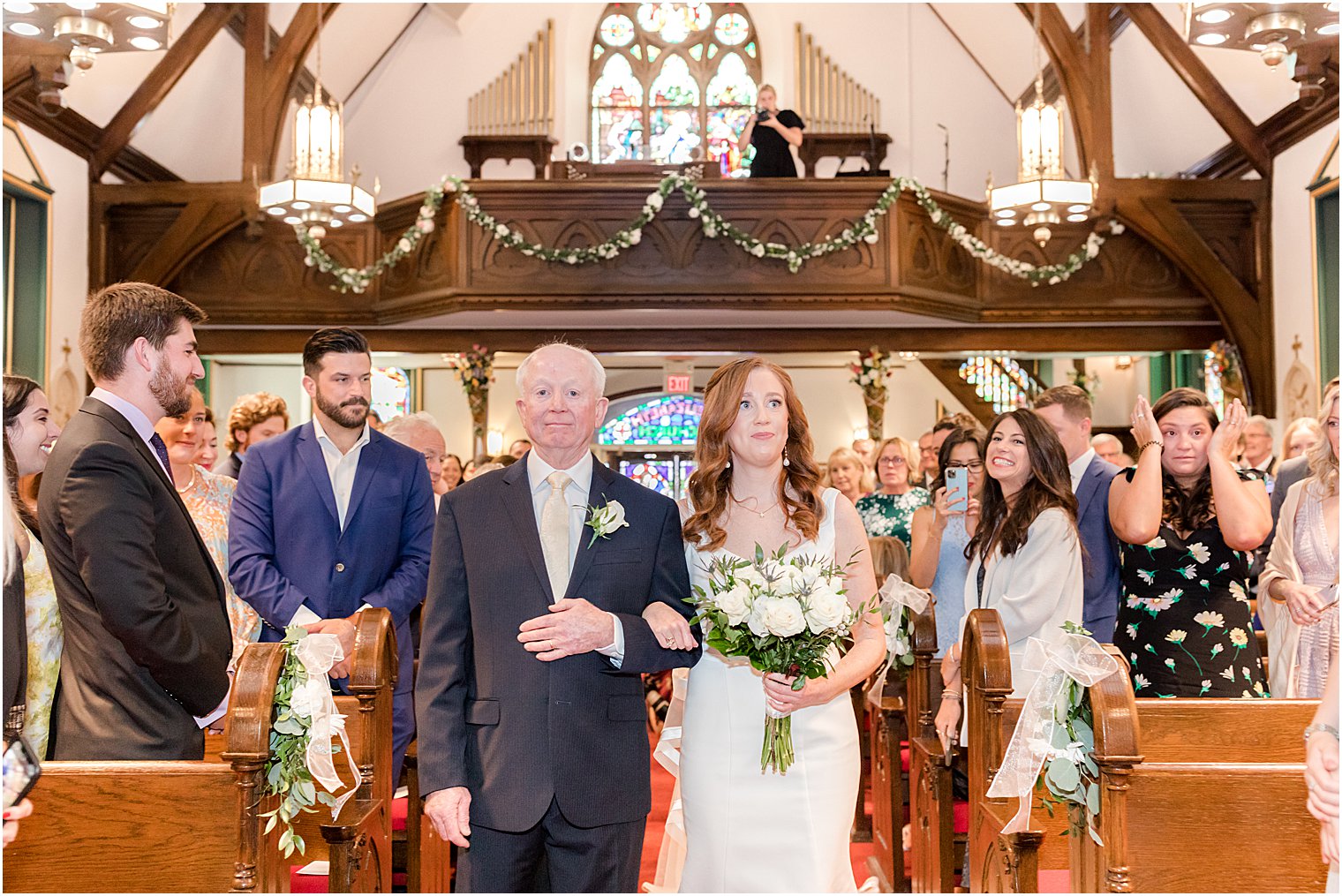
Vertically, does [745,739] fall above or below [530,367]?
below

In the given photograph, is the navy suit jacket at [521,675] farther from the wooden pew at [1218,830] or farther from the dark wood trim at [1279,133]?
the dark wood trim at [1279,133]

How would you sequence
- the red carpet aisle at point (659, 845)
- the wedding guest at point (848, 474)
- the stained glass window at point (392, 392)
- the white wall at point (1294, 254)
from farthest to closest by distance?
the stained glass window at point (392, 392)
the white wall at point (1294, 254)
the wedding guest at point (848, 474)
the red carpet aisle at point (659, 845)

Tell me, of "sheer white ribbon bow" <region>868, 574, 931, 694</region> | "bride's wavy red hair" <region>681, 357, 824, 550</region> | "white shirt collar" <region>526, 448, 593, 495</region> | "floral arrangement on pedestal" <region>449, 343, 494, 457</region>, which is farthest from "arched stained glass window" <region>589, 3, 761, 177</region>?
"white shirt collar" <region>526, 448, 593, 495</region>

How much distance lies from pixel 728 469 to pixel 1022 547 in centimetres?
117

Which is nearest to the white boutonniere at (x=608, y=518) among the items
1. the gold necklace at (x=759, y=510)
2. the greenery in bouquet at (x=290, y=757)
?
the gold necklace at (x=759, y=510)

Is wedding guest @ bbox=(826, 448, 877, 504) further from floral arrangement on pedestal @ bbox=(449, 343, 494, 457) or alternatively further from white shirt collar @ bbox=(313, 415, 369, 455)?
floral arrangement on pedestal @ bbox=(449, 343, 494, 457)

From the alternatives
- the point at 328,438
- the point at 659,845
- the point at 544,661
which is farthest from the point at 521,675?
the point at 659,845

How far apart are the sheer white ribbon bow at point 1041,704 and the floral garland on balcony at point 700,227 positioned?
7.99 m

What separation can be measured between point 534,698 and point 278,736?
0.55 meters

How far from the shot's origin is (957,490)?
15.2ft

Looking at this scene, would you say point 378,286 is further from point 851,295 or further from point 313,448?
point 313,448

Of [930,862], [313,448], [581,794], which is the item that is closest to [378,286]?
[313,448]

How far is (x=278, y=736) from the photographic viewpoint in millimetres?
2564

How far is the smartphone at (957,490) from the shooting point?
4594 millimetres
